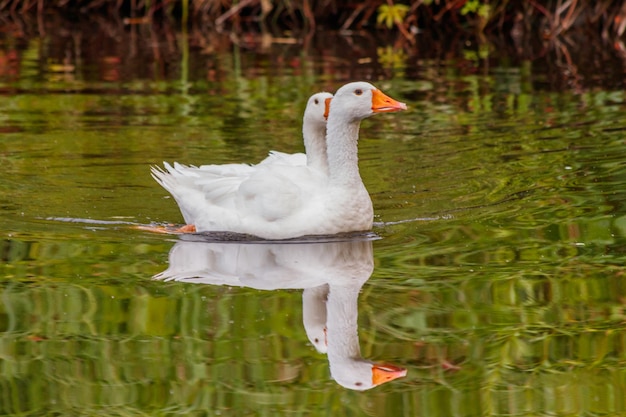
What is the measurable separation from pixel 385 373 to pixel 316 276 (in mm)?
1784

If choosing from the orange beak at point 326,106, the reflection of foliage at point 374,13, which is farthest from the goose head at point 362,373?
the reflection of foliage at point 374,13

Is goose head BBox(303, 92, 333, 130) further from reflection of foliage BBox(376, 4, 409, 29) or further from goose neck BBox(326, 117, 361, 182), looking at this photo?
reflection of foliage BBox(376, 4, 409, 29)

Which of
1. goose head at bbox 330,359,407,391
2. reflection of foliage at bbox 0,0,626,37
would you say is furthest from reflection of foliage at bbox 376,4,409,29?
goose head at bbox 330,359,407,391

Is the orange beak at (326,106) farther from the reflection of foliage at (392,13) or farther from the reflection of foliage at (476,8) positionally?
the reflection of foliage at (476,8)

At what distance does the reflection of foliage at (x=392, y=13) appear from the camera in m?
20.4

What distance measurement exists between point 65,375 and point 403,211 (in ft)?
13.0

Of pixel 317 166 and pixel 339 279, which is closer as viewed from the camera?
pixel 339 279

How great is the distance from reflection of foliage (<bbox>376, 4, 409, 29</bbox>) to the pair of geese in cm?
1189

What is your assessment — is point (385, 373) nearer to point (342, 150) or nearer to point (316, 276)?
point (316, 276)

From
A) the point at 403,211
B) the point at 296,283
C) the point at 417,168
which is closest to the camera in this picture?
the point at 296,283

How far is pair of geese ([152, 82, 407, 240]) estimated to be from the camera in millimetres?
8141

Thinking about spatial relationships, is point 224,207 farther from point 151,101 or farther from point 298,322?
point 151,101

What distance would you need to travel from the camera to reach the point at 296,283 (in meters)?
7.26

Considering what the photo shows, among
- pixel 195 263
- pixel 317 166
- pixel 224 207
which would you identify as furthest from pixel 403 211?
pixel 195 263
